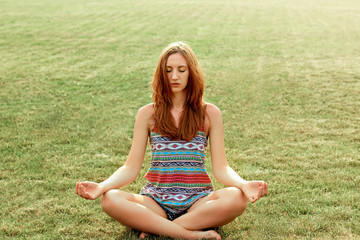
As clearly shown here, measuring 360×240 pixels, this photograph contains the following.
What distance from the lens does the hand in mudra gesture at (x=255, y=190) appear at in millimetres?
3096

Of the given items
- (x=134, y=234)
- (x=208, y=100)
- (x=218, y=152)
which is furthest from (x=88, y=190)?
(x=208, y=100)

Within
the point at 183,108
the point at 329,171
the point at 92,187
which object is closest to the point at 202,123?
the point at 183,108

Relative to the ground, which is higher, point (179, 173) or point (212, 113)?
point (212, 113)

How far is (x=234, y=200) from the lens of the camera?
3340 mm

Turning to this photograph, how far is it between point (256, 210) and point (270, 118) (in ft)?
9.66

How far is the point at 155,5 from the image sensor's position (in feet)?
81.6

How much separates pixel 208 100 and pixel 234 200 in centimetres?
465

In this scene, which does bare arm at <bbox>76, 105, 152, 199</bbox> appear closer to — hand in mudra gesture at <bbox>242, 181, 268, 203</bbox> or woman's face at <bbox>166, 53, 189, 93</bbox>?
woman's face at <bbox>166, 53, 189, 93</bbox>

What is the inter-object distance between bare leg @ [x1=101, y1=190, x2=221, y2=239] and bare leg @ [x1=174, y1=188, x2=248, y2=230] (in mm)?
62

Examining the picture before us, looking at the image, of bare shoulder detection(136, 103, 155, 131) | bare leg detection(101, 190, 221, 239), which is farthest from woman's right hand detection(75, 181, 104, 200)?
bare shoulder detection(136, 103, 155, 131)

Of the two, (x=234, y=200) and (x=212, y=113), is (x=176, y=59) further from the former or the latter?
(x=234, y=200)

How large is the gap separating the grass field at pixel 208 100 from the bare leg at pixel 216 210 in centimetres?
28

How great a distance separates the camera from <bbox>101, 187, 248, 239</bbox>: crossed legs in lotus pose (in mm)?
3371

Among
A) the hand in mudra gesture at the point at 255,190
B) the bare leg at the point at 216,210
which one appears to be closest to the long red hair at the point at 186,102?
the bare leg at the point at 216,210
